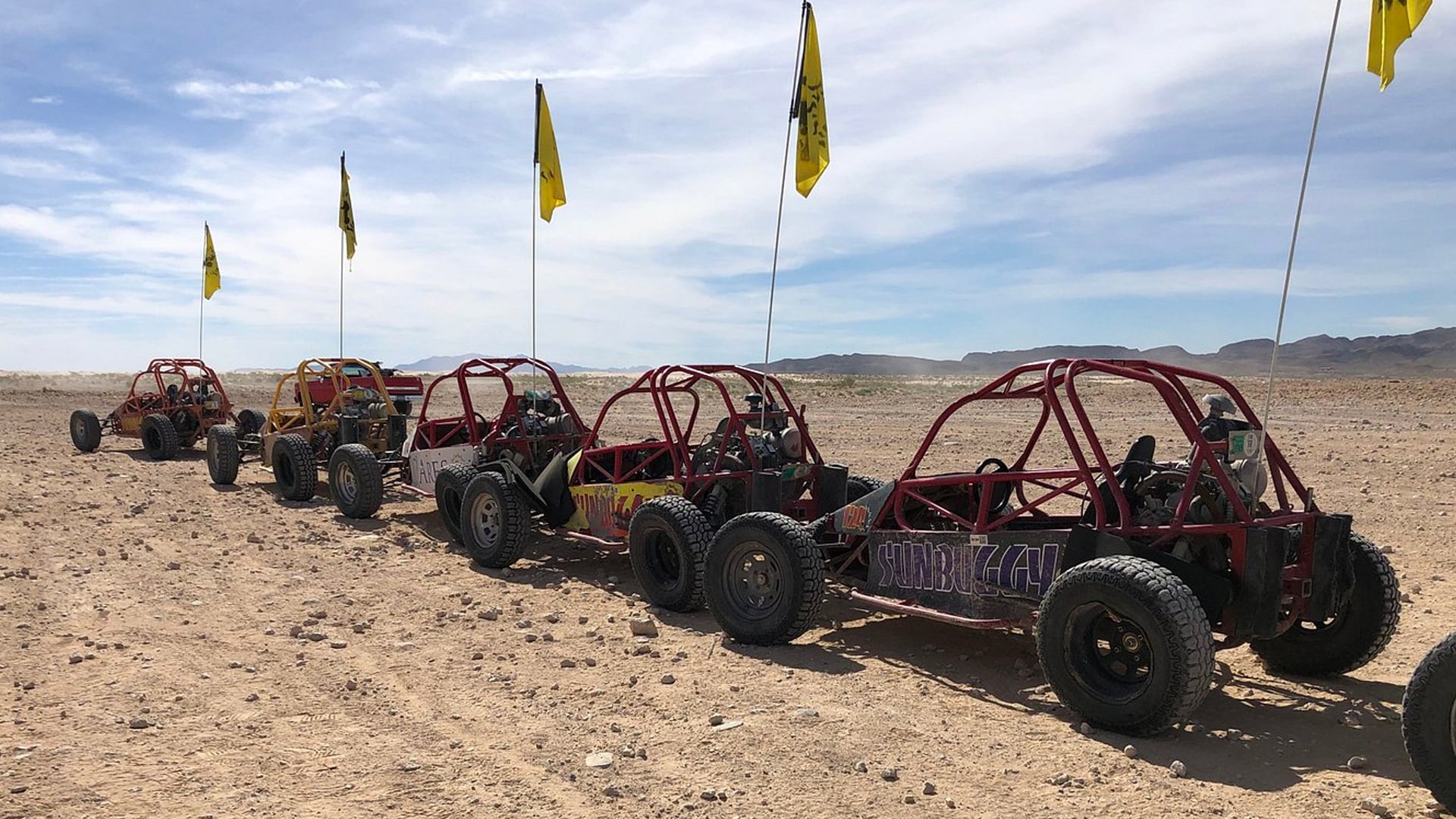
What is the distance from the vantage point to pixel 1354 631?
571 centimetres

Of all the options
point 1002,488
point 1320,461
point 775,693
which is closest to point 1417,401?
point 1320,461

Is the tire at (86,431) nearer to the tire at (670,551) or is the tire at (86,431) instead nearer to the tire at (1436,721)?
the tire at (670,551)

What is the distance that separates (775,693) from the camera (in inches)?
225

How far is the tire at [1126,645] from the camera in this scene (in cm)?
476

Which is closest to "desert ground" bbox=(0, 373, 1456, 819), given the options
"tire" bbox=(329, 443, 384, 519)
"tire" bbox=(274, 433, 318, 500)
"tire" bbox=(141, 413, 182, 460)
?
"tire" bbox=(329, 443, 384, 519)

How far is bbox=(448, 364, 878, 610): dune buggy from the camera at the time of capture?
25.1 ft

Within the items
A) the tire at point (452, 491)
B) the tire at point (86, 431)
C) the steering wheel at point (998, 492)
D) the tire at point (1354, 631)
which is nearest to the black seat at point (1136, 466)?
the steering wheel at point (998, 492)

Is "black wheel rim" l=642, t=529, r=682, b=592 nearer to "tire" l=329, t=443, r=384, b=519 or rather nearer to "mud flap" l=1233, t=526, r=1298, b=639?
"mud flap" l=1233, t=526, r=1298, b=639

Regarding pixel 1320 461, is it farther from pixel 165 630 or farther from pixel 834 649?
pixel 165 630

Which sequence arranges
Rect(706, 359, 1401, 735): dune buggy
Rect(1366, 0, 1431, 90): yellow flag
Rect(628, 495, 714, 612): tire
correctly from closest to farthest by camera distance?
Rect(706, 359, 1401, 735): dune buggy, Rect(1366, 0, 1431, 90): yellow flag, Rect(628, 495, 714, 612): tire

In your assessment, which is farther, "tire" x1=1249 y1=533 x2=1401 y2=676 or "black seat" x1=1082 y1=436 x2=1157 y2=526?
"black seat" x1=1082 y1=436 x2=1157 y2=526

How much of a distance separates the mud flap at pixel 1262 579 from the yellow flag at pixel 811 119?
684cm

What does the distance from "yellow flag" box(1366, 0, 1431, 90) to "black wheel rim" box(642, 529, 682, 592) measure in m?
5.74

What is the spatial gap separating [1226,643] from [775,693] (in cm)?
241
